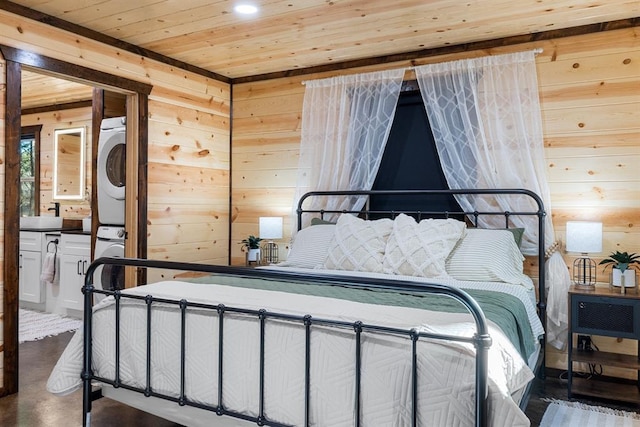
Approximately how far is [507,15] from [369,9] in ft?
2.95

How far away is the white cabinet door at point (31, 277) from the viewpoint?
18.1 ft

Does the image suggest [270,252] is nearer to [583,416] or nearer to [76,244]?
[76,244]

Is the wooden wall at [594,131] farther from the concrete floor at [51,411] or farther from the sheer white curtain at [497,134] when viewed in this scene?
the concrete floor at [51,411]

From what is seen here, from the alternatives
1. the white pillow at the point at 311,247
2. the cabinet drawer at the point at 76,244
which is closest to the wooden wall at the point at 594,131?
the white pillow at the point at 311,247

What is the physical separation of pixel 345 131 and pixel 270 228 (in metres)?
1.05

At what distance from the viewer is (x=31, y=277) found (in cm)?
558

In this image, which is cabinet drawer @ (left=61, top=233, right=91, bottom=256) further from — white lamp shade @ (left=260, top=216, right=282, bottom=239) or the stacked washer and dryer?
white lamp shade @ (left=260, top=216, right=282, bottom=239)

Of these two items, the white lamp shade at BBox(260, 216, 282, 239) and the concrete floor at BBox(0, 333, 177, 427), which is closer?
the concrete floor at BBox(0, 333, 177, 427)

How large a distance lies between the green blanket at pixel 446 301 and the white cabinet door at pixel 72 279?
110 inches

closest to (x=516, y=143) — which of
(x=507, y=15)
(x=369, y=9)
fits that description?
(x=507, y=15)

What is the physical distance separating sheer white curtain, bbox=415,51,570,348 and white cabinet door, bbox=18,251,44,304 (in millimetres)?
4416

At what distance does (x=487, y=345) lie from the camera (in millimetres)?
1583

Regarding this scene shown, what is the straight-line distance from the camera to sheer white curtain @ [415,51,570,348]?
11.7 feet

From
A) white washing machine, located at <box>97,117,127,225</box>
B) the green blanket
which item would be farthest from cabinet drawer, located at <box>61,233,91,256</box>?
the green blanket
